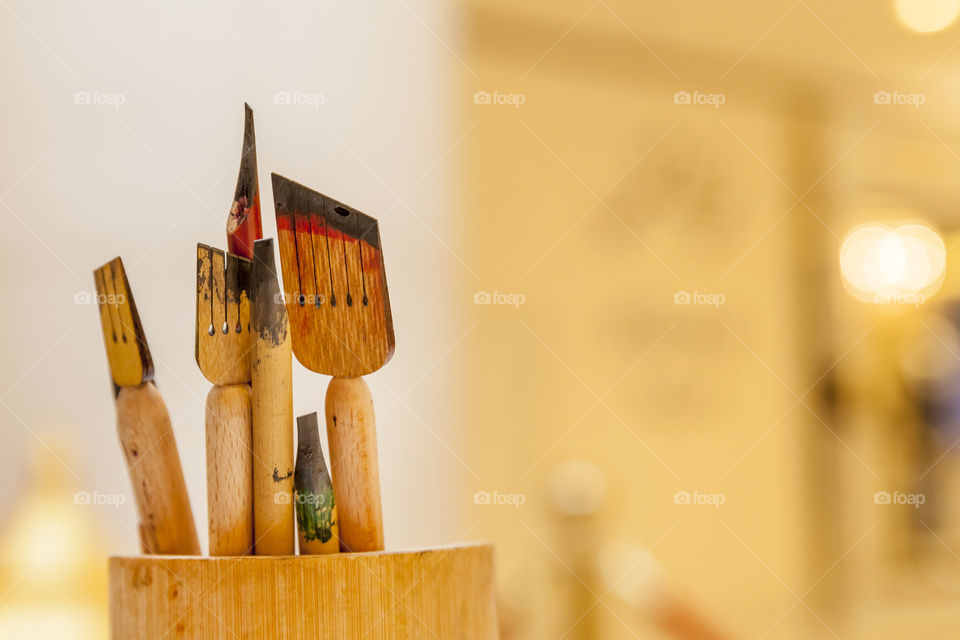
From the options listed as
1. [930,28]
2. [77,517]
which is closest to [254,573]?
[77,517]

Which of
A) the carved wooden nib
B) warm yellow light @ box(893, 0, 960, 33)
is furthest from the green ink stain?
warm yellow light @ box(893, 0, 960, 33)

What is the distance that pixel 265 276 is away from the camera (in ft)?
1.24

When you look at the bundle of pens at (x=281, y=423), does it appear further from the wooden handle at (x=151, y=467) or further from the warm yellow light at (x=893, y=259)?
the warm yellow light at (x=893, y=259)

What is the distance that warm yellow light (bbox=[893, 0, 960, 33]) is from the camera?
3.60 feet

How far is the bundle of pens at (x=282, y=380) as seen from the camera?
14.6 inches

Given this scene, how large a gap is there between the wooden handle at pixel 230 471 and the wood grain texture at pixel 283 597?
0.09 feet

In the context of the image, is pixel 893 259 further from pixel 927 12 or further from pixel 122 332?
pixel 122 332

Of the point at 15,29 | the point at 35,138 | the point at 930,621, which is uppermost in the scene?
the point at 15,29

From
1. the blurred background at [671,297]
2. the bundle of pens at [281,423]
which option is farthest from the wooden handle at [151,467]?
the blurred background at [671,297]

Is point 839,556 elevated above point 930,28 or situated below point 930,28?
below

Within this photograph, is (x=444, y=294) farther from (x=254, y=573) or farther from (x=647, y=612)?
(x=254, y=573)

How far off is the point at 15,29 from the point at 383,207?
0.41 metres

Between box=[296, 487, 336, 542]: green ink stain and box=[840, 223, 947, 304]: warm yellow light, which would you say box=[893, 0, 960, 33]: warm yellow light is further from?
box=[296, 487, 336, 542]: green ink stain

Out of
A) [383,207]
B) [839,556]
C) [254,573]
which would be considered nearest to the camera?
[254,573]
